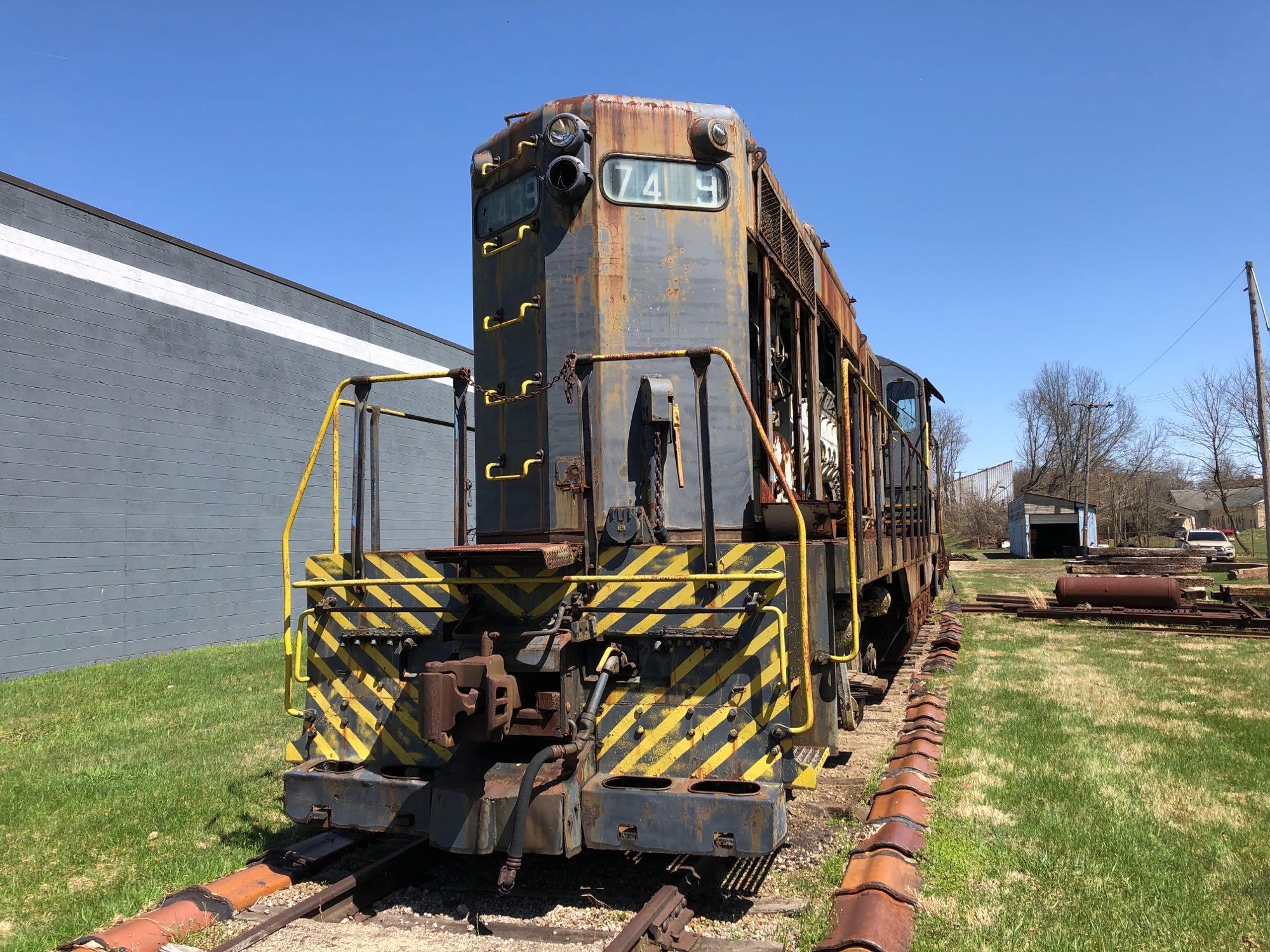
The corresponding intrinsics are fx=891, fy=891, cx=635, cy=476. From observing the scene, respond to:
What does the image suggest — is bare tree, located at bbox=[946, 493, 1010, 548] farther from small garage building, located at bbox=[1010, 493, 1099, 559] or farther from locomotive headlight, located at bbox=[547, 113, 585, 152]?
A: locomotive headlight, located at bbox=[547, 113, 585, 152]

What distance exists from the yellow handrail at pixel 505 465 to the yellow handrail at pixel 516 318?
2.69 ft

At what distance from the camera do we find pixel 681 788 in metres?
4.04

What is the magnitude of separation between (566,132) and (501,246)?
85cm

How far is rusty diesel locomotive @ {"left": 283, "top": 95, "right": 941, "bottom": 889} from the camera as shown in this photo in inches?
161

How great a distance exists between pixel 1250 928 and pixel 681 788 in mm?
2486

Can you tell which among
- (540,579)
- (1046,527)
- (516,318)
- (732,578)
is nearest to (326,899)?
(540,579)

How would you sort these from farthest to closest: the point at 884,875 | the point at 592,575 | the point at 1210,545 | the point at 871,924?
the point at 1210,545, the point at 592,575, the point at 884,875, the point at 871,924

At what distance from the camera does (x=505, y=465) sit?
17.9 ft

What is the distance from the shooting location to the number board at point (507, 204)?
18.1 ft

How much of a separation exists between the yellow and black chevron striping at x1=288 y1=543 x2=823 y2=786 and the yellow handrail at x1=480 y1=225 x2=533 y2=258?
207 centimetres

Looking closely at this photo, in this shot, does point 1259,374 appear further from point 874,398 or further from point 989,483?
point 989,483

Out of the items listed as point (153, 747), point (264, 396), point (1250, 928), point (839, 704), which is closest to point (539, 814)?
point (839, 704)

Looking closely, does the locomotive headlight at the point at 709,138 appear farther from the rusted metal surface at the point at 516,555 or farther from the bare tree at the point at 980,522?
the bare tree at the point at 980,522

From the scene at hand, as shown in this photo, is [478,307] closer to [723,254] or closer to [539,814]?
[723,254]
